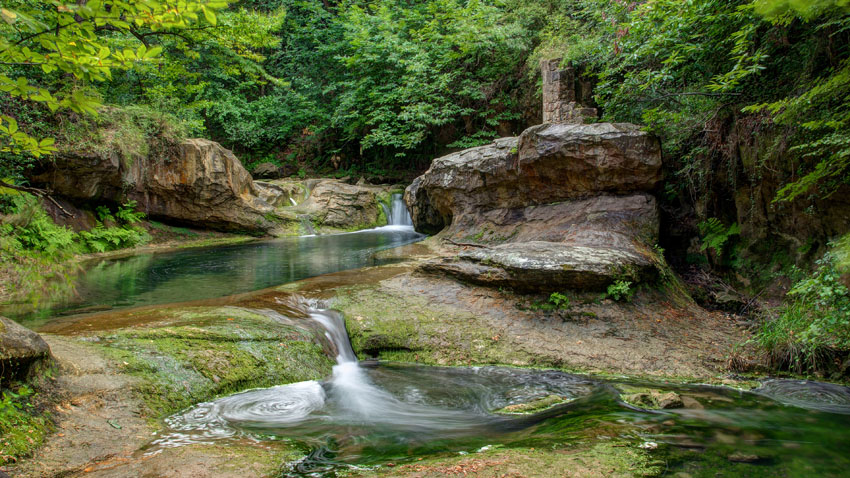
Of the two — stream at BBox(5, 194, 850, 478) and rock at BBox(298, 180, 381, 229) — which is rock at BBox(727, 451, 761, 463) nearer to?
stream at BBox(5, 194, 850, 478)

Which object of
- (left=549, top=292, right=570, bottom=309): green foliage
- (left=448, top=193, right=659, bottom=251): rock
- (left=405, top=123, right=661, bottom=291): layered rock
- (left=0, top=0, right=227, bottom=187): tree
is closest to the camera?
(left=0, top=0, right=227, bottom=187): tree

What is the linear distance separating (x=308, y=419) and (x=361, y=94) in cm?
1991

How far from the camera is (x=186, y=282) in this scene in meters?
9.21

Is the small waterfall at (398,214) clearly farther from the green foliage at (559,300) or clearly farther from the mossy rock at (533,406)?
the mossy rock at (533,406)

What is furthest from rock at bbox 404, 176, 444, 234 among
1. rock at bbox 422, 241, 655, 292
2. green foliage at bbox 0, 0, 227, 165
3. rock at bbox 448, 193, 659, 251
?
green foliage at bbox 0, 0, 227, 165

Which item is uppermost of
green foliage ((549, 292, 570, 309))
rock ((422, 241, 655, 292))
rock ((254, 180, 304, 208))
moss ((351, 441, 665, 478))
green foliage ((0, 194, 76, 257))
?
rock ((254, 180, 304, 208))

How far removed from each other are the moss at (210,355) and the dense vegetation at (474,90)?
1.56 meters

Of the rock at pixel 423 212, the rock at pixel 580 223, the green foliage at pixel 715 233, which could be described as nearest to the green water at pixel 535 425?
the rock at pixel 580 223

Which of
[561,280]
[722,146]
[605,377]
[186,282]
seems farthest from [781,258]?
[186,282]

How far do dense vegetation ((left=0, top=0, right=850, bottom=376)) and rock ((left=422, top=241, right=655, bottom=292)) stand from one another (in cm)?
186

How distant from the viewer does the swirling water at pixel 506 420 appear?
11.3 feet

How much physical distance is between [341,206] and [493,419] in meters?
15.6

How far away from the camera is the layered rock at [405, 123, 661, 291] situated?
6.72 meters

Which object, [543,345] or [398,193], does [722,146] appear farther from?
[398,193]
